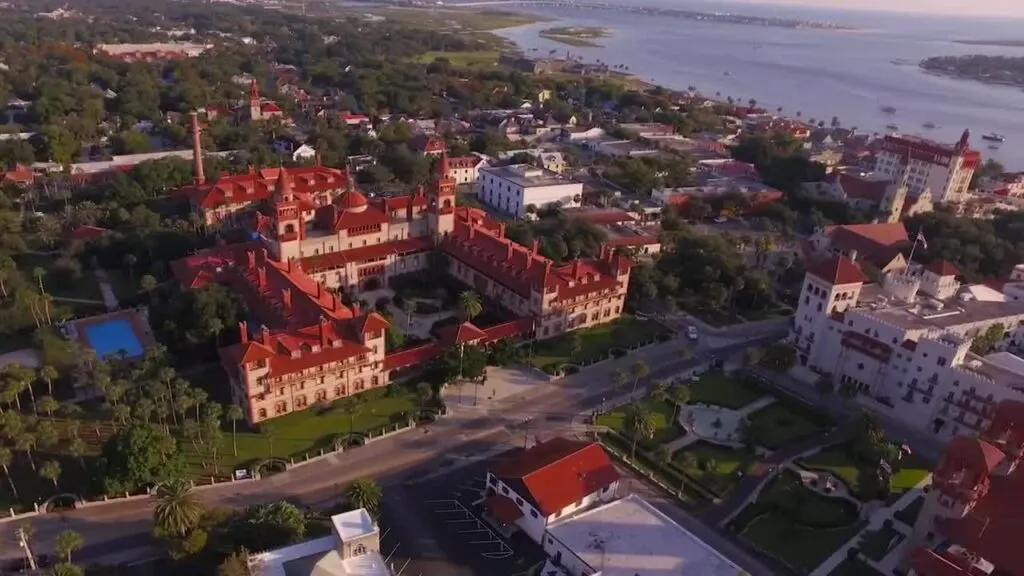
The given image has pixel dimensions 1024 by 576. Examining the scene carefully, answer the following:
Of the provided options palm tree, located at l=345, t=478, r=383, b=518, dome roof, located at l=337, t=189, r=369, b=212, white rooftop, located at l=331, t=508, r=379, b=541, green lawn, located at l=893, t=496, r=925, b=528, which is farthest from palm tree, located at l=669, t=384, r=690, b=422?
dome roof, located at l=337, t=189, r=369, b=212

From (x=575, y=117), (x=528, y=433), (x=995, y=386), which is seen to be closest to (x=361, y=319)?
(x=528, y=433)

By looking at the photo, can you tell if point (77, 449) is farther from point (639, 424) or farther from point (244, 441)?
point (639, 424)

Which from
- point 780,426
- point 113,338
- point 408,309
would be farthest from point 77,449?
point 780,426

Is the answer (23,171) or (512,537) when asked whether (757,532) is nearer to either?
(512,537)

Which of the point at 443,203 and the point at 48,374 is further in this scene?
the point at 443,203

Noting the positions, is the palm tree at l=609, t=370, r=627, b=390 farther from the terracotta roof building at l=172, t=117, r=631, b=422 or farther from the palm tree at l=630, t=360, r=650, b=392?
the terracotta roof building at l=172, t=117, r=631, b=422

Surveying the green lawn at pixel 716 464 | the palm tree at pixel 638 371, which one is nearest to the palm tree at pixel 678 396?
the palm tree at pixel 638 371
